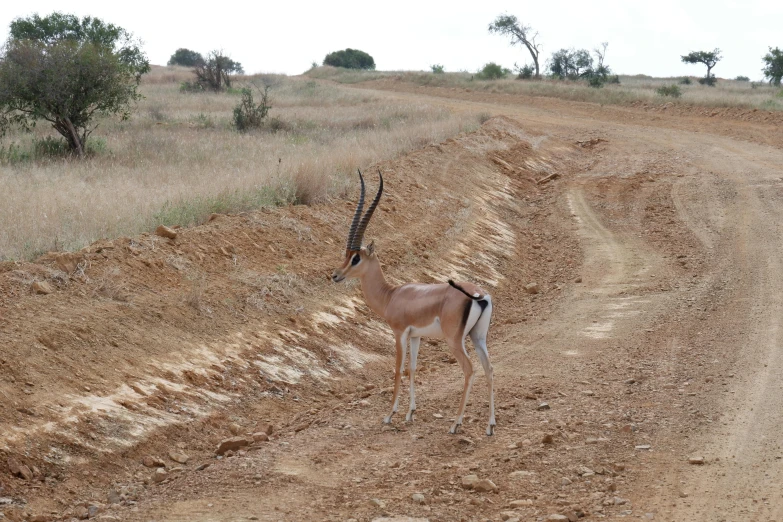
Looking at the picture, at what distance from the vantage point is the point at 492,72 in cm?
5853

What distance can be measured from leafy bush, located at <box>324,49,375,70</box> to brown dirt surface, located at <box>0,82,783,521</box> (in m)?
73.3

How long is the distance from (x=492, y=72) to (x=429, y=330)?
5352cm

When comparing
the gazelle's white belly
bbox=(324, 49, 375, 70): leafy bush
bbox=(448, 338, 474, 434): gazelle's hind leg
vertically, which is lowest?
bbox=(448, 338, 474, 434): gazelle's hind leg

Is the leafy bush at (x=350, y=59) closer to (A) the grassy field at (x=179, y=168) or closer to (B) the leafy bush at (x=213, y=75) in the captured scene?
(B) the leafy bush at (x=213, y=75)

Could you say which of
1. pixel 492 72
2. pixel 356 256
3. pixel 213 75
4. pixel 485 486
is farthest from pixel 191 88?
pixel 485 486

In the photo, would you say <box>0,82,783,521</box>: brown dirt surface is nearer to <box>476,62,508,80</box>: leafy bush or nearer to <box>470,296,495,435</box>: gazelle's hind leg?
<box>470,296,495,435</box>: gazelle's hind leg

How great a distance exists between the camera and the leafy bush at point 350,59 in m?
86.4

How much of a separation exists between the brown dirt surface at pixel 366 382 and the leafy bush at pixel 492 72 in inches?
1714

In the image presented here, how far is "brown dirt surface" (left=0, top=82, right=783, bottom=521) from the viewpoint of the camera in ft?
19.1

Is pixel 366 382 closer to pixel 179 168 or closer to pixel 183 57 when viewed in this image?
pixel 179 168

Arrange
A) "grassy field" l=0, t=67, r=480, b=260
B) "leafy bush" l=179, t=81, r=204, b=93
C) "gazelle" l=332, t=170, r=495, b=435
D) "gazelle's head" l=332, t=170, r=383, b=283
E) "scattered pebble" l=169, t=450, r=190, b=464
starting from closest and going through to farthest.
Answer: "scattered pebble" l=169, t=450, r=190, b=464 < "gazelle" l=332, t=170, r=495, b=435 < "gazelle's head" l=332, t=170, r=383, b=283 < "grassy field" l=0, t=67, r=480, b=260 < "leafy bush" l=179, t=81, r=204, b=93

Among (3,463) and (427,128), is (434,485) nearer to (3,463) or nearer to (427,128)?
(3,463)

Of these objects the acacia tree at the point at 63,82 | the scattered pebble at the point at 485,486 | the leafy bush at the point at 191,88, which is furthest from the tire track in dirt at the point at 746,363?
the leafy bush at the point at 191,88

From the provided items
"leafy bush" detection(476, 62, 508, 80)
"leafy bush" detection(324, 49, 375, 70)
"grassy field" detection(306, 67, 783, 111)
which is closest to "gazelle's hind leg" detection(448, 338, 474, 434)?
"grassy field" detection(306, 67, 783, 111)
